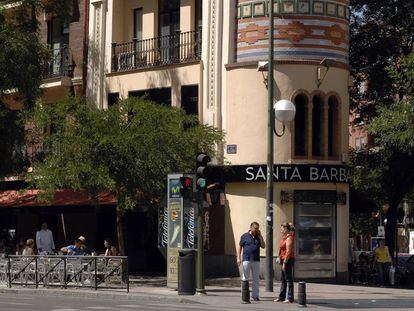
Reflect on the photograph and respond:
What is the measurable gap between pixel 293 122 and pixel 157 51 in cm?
636

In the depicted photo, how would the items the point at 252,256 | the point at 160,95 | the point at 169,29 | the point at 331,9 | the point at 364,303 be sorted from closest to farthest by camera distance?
the point at 364,303, the point at 252,256, the point at 331,9, the point at 160,95, the point at 169,29

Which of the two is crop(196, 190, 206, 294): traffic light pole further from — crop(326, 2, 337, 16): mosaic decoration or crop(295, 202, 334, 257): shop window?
crop(326, 2, 337, 16): mosaic decoration

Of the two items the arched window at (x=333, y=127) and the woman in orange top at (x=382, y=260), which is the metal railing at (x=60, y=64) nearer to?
the arched window at (x=333, y=127)

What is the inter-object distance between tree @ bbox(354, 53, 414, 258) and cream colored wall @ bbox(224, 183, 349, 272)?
2725 millimetres

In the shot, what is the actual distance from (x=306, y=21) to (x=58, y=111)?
8.36 m

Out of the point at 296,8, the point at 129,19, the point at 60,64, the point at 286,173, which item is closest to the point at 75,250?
the point at 286,173

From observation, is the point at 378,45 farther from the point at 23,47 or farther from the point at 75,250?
the point at 75,250

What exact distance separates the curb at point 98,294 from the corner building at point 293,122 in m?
7.05

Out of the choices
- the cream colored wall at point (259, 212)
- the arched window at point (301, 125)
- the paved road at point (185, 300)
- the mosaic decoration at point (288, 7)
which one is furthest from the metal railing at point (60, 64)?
the paved road at point (185, 300)

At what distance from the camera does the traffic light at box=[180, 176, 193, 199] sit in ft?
75.7

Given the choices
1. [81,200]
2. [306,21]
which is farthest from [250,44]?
[81,200]

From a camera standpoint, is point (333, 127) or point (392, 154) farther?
point (392, 154)


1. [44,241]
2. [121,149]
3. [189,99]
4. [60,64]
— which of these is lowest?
[44,241]

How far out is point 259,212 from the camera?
3019cm
